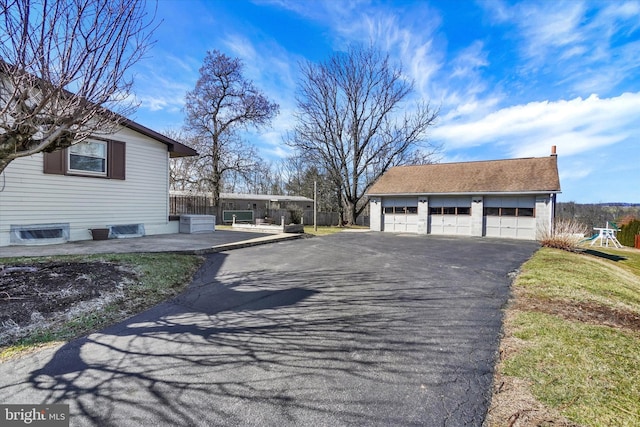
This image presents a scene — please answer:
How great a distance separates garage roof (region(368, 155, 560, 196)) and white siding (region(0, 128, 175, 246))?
44.7 feet

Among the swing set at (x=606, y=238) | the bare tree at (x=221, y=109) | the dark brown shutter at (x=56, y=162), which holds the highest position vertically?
the bare tree at (x=221, y=109)

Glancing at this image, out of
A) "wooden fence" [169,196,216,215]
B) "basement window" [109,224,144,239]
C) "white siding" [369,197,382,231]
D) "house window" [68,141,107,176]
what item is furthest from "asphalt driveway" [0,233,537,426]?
"wooden fence" [169,196,216,215]

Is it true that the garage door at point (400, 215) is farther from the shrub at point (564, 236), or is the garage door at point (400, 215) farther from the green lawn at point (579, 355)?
the green lawn at point (579, 355)

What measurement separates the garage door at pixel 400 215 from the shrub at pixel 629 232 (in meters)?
15.3

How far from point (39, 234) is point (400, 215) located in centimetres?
1763

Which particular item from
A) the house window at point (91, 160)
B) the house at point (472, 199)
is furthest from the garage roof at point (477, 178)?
the house window at point (91, 160)

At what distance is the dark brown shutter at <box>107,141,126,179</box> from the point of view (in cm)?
999

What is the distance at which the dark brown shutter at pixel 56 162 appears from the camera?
8531mm

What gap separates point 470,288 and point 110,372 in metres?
5.56

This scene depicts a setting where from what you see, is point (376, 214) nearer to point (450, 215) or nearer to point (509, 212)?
point (450, 215)

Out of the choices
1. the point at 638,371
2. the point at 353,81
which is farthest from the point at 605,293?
the point at 353,81

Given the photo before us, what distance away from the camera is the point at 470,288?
18.6 feet

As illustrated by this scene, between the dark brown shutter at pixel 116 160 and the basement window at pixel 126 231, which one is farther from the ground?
the dark brown shutter at pixel 116 160

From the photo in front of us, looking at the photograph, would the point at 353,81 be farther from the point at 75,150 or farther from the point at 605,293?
the point at 605,293
